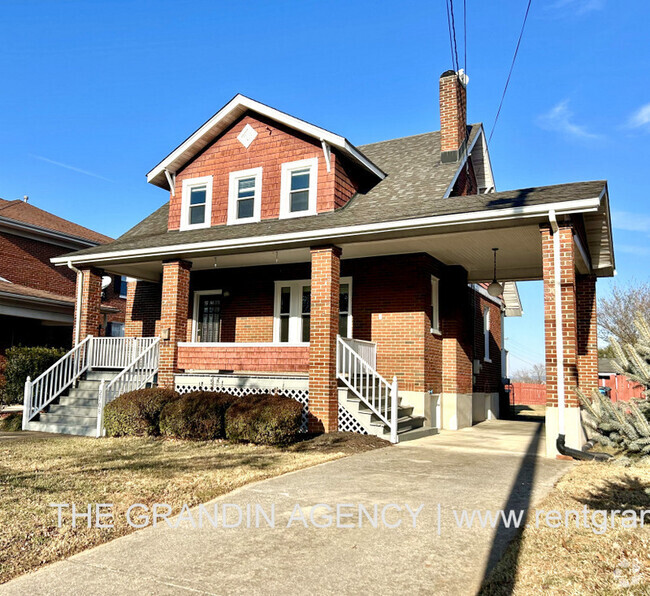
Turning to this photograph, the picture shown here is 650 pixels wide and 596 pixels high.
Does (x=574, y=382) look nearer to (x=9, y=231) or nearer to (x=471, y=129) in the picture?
(x=471, y=129)

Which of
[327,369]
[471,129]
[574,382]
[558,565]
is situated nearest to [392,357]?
[327,369]

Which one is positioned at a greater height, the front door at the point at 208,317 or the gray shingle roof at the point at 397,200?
the gray shingle roof at the point at 397,200

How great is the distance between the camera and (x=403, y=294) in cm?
1344

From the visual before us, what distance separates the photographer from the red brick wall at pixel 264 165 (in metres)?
13.7

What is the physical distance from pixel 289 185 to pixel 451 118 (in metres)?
4.67

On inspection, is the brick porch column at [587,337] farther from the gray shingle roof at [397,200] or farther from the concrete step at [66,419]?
the concrete step at [66,419]

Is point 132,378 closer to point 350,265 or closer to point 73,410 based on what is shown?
point 73,410

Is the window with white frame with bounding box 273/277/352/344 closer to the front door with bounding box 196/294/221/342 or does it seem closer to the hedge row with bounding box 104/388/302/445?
the front door with bounding box 196/294/221/342

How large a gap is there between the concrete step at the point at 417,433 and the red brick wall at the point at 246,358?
240 centimetres

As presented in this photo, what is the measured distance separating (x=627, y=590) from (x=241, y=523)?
325cm

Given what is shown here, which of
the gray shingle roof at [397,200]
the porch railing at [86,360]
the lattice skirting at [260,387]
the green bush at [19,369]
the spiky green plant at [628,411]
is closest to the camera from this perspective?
the spiky green plant at [628,411]

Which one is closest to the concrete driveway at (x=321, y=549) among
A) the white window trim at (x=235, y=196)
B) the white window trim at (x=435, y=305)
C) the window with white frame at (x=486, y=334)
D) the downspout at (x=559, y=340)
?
the downspout at (x=559, y=340)

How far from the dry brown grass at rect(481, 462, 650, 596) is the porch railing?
10.2 metres

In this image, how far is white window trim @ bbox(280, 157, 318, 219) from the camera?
1376 centimetres
